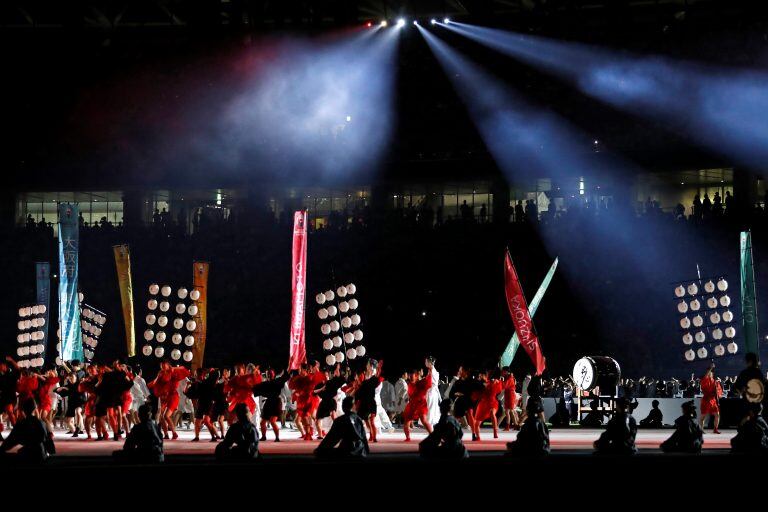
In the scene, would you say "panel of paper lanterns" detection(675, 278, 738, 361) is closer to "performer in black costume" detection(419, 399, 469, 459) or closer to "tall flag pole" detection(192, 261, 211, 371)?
"tall flag pole" detection(192, 261, 211, 371)

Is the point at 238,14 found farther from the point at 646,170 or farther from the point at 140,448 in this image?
the point at 140,448

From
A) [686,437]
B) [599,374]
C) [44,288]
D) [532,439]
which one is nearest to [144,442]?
[532,439]

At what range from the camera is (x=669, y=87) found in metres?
32.3

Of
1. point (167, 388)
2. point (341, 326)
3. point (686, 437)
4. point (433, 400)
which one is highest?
point (341, 326)

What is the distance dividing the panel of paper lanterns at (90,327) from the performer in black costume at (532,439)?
1805 centimetres

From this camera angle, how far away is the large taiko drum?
77.1ft

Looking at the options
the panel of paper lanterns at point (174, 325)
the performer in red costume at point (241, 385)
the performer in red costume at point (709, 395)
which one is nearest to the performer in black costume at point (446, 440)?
the performer in red costume at point (241, 385)

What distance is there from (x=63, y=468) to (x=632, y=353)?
21.4m

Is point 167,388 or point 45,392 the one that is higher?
point 167,388

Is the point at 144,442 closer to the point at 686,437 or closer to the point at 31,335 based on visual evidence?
the point at 686,437

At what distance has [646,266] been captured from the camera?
→ 30.4 metres

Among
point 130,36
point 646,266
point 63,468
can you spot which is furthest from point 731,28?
point 63,468

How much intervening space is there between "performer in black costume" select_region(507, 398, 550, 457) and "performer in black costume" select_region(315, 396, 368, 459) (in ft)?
7.35

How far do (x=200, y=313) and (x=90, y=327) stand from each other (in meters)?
3.59
